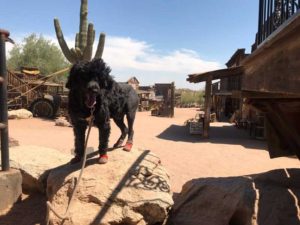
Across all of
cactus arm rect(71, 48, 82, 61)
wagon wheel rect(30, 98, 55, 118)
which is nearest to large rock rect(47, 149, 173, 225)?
cactus arm rect(71, 48, 82, 61)

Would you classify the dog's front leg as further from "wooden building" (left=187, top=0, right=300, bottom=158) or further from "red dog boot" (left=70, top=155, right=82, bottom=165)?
"wooden building" (left=187, top=0, right=300, bottom=158)

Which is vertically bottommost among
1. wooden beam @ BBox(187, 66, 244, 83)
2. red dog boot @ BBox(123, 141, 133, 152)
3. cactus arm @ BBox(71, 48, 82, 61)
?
red dog boot @ BBox(123, 141, 133, 152)

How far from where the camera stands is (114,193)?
3.53 m

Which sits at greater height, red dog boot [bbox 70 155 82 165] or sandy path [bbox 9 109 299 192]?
red dog boot [bbox 70 155 82 165]

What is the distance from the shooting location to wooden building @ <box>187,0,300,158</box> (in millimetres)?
1713

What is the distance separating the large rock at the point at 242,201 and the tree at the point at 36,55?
3909cm

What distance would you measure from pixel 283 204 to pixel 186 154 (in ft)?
21.3

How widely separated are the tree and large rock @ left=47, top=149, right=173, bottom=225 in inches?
1526

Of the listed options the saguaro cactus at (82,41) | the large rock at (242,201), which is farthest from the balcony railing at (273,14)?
the saguaro cactus at (82,41)

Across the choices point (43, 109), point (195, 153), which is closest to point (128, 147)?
point (195, 153)

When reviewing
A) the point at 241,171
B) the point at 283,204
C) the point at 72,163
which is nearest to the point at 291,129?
the point at 283,204

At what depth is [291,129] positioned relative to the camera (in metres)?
3.67

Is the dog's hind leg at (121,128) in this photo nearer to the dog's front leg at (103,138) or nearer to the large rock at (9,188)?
the dog's front leg at (103,138)

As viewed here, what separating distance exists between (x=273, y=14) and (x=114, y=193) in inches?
94.1
